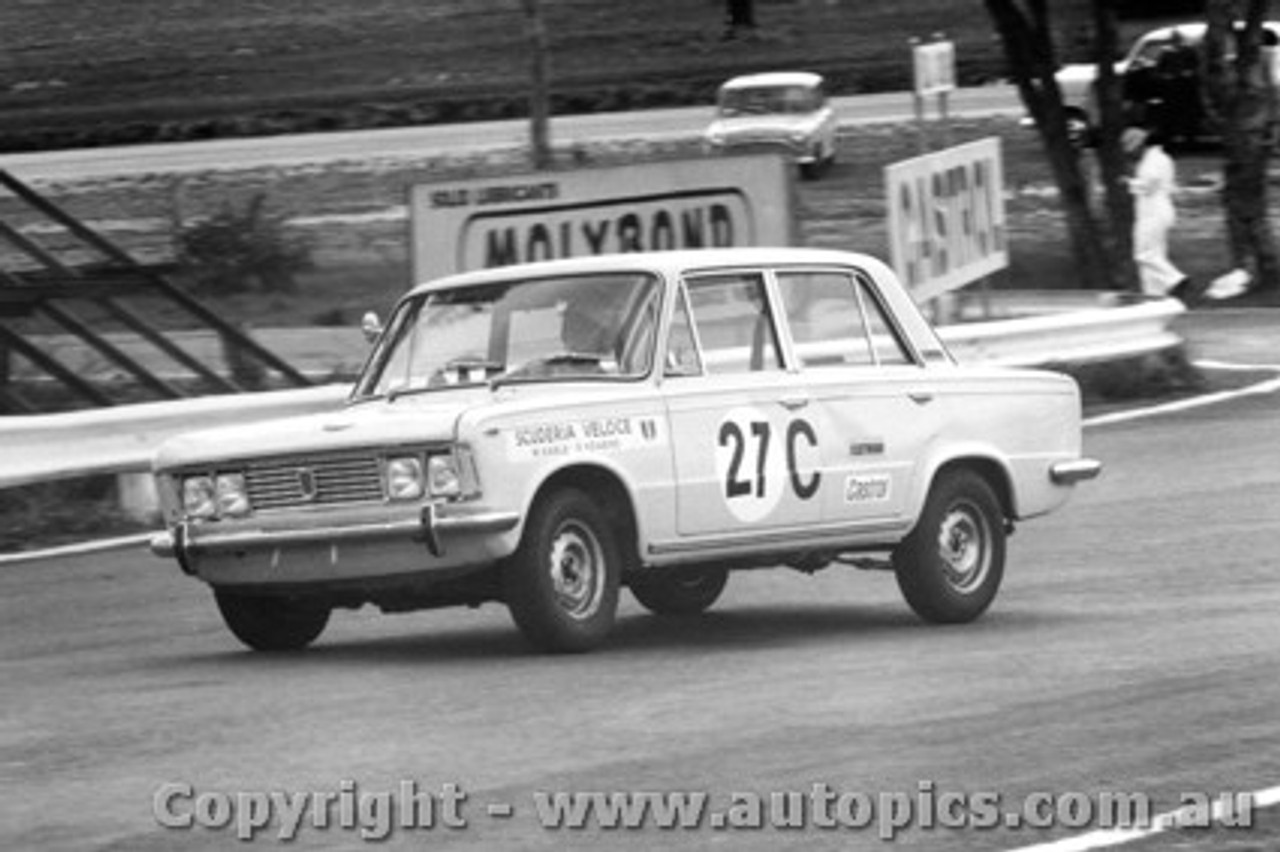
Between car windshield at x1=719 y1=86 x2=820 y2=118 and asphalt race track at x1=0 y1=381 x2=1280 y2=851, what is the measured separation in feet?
109

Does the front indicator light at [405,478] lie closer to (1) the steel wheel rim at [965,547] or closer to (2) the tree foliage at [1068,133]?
(1) the steel wheel rim at [965,547]

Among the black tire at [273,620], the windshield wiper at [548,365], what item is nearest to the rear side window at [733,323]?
the windshield wiper at [548,365]

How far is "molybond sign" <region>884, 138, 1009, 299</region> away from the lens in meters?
25.2

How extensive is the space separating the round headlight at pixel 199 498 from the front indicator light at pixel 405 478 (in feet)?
2.56

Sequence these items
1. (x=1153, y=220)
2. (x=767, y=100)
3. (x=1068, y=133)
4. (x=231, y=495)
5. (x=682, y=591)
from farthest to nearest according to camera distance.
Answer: (x=767, y=100) < (x=1068, y=133) < (x=1153, y=220) < (x=682, y=591) < (x=231, y=495)

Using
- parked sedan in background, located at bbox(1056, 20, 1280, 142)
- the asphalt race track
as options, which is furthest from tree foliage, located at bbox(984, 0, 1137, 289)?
the asphalt race track

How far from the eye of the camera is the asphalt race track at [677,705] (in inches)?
396

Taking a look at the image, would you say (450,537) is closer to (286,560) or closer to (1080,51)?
(286,560)

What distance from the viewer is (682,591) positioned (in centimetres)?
1490

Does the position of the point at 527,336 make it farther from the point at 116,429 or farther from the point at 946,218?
the point at 946,218

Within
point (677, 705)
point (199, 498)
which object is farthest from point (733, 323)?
point (677, 705)

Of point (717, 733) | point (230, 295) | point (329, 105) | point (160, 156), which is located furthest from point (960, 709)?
point (329, 105)

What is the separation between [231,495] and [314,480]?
38cm

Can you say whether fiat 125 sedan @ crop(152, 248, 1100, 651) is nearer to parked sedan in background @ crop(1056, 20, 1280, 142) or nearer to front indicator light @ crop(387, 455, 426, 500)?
front indicator light @ crop(387, 455, 426, 500)
